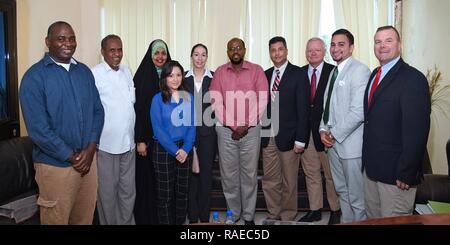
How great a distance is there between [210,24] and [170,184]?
2879 millimetres

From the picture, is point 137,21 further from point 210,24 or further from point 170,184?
point 170,184

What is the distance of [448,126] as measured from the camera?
12.0 feet

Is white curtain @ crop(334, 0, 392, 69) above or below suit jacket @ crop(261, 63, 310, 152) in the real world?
above

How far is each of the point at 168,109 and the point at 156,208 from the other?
0.92 meters

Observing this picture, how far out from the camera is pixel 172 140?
9.21 feet

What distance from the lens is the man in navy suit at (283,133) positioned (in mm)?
3080

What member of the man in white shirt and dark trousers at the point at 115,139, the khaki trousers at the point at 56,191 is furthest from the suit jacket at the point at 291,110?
the khaki trousers at the point at 56,191

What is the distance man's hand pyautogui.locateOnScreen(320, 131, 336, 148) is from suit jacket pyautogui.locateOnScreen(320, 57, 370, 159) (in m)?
0.07

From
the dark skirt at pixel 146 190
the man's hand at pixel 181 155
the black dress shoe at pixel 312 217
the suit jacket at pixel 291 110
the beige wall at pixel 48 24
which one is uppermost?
the beige wall at pixel 48 24

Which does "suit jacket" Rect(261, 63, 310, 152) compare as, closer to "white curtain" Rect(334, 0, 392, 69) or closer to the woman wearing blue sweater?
the woman wearing blue sweater

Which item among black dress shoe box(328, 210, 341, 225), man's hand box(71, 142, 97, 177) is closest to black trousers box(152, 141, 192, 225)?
man's hand box(71, 142, 97, 177)

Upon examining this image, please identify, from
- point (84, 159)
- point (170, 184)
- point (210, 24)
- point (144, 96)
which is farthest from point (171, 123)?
point (210, 24)

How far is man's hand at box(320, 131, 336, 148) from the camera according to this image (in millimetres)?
2820

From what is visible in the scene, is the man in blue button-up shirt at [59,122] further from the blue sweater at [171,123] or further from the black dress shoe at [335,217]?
the black dress shoe at [335,217]
